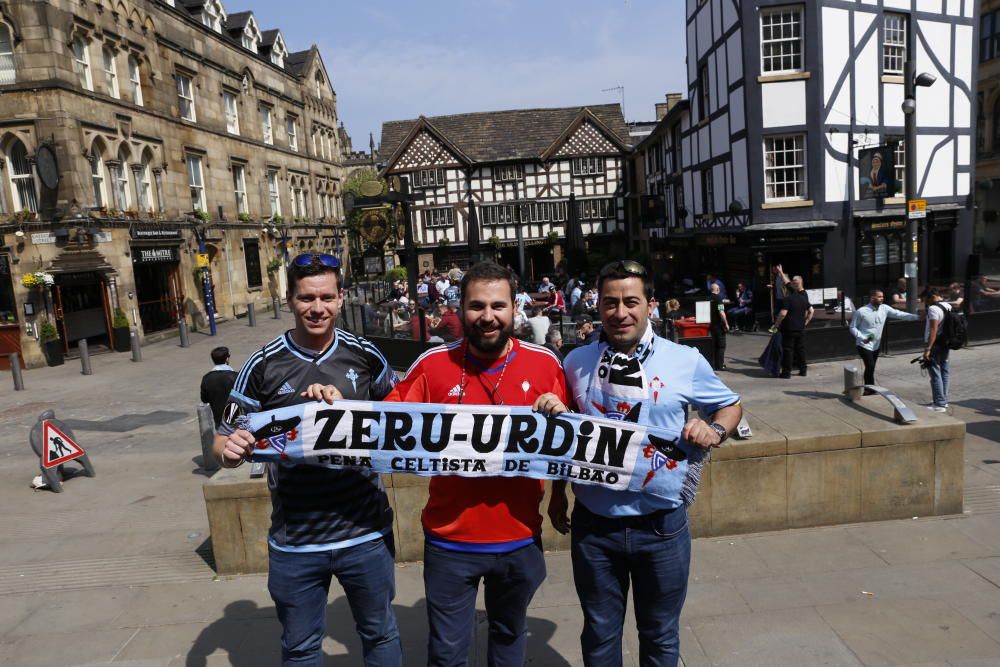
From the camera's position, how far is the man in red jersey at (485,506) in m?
2.97

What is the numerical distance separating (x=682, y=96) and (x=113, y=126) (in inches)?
1482

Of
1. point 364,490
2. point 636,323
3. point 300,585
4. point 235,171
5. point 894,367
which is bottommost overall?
point 894,367

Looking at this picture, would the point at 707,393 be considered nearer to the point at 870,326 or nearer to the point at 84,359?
the point at 870,326

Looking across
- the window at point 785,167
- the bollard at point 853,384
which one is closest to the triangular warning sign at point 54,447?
the bollard at point 853,384

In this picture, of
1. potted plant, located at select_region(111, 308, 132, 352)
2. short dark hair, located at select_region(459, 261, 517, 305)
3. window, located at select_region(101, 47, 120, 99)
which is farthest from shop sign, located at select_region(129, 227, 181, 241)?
short dark hair, located at select_region(459, 261, 517, 305)

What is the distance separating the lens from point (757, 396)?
11.4 metres

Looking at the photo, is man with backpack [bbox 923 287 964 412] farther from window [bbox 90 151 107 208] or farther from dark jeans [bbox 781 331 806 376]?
window [bbox 90 151 107 208]

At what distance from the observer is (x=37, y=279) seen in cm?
1917

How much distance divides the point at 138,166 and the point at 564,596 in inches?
943

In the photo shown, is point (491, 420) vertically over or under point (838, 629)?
over

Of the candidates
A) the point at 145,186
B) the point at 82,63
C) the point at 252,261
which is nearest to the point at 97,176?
the point at 145,186

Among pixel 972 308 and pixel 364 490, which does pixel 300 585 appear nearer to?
pixel 364 490

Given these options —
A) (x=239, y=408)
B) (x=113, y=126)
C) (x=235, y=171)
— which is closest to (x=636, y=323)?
(x=239, y=408)

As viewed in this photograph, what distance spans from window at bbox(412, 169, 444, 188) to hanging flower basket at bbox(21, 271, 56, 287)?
947 inches
